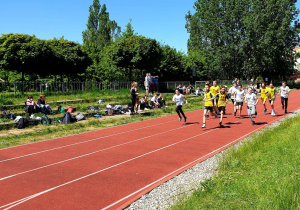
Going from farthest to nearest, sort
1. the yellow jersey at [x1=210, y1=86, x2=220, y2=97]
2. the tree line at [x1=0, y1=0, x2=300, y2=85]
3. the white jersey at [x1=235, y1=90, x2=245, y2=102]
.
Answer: the tree line at [x1=0, y1=0, x2=300, y2=85] < the white jersey at [x1=235, y1=90, x2=245, y2=102] < the yellow jersey at [x1=210, y1=86, x2=220, y2=97]

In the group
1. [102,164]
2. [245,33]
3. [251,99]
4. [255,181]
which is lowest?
[102,164]

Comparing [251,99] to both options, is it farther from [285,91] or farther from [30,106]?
[30,106]

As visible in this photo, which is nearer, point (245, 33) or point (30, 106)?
point (30, 106)

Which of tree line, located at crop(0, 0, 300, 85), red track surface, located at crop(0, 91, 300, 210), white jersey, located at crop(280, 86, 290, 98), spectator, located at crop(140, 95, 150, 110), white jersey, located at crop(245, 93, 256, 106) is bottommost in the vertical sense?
red track surface, located at crop(0, 91, 300, 210)

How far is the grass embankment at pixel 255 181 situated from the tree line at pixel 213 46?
821 inches

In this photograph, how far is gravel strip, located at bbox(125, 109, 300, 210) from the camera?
539cm

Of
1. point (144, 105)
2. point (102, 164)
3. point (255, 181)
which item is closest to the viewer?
point (255, 181)

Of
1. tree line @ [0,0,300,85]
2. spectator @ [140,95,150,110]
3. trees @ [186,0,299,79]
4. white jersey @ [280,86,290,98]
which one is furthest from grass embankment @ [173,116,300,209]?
trees @ [186,0,299,79]

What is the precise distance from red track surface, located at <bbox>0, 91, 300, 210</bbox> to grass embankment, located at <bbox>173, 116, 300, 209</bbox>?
3.60 ft

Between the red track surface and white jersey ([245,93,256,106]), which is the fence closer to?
the red track surface

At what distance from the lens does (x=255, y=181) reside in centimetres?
597

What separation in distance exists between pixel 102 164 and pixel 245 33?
48.1 metres

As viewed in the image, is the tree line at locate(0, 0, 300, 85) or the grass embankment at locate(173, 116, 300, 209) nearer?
the grass embankment at locate(173, 116, 300, 209)

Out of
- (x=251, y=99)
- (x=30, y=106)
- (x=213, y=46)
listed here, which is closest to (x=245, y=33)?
(x=213, y=46)
